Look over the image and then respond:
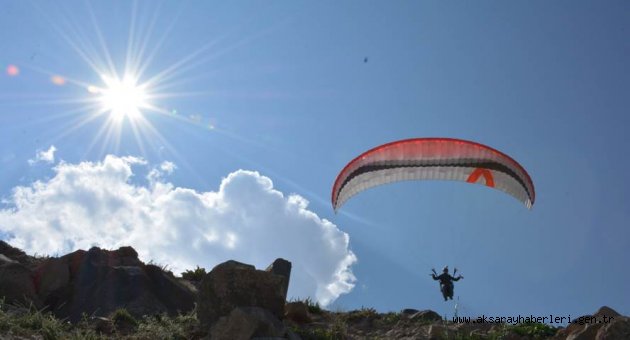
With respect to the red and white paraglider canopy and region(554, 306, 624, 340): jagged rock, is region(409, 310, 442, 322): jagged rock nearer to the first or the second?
region(554, 306, 624, 340): jagged rock

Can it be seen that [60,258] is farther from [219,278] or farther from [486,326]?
[486,326]

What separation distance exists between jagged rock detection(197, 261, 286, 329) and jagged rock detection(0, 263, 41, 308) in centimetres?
655

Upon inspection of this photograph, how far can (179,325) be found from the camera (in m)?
12.7

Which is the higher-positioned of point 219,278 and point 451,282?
point 451,282

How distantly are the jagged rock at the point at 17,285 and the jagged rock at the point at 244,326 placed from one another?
753 cm

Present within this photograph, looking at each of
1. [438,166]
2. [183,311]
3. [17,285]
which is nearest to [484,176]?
[438,166]

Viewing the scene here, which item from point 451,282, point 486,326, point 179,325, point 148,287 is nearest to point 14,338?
point 179,325

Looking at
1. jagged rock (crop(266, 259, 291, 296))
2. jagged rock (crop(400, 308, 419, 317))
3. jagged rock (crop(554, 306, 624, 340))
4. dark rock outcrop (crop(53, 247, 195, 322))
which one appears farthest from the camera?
jagged rock (crop(266, 259, 291, 296))

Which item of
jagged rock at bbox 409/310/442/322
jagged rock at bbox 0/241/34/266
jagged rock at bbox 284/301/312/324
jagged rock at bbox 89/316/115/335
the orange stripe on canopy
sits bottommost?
jagged rock at bbox 89/316/115/335

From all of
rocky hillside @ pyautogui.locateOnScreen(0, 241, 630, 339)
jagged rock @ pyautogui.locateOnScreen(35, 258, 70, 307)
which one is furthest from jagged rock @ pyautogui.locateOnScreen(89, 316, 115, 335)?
jagged rock @ pyautogui.locateOnScreen(35, 258, 70, 307)

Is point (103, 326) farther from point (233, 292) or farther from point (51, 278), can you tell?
point (51, 278)

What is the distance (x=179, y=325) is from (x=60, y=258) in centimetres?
688

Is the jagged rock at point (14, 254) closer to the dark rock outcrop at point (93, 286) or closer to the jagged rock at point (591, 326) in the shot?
the dark rock outcrop at point (93, 286)

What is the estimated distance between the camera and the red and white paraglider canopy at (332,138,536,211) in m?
16.2
